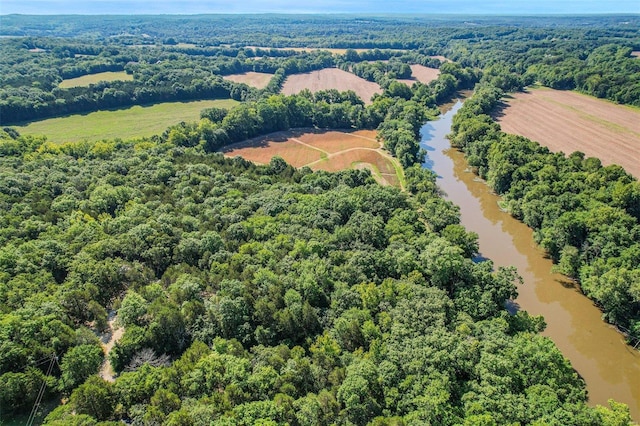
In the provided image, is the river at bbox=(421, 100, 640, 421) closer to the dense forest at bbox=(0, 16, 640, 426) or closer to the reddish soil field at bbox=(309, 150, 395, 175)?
the dense forest at bbox=(0, 16, 640, 426)

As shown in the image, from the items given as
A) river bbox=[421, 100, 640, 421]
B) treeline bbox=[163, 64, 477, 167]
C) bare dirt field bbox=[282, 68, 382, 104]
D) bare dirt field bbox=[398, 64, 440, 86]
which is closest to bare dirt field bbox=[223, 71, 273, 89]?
bare dirt field bbox=[282, 68, 382, 104]

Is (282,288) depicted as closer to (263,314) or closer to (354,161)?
(263,314)

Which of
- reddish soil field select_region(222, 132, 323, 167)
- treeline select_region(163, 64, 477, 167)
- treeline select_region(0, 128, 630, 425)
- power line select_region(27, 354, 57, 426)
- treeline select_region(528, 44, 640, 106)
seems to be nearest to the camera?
treeline select_region(0, 128, 630, 425)

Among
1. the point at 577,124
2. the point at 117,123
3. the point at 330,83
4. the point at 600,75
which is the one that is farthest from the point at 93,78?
the point at 600,75

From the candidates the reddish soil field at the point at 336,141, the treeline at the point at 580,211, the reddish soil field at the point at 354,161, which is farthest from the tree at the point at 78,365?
the reddish soil field at the point at 336,141

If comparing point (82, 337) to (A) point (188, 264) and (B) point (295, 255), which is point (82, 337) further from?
(B) point (295, 255)

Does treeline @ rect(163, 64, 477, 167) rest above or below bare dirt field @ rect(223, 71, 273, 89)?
below
